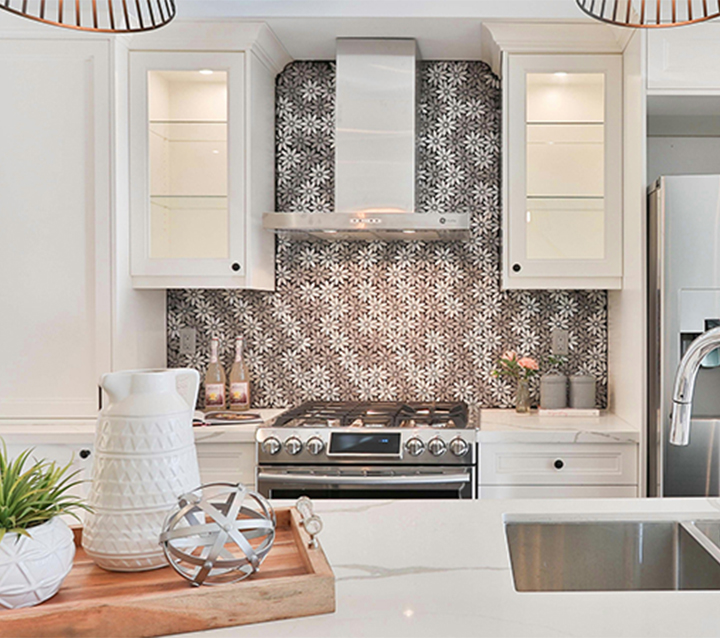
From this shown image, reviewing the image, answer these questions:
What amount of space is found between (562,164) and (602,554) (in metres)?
1.75

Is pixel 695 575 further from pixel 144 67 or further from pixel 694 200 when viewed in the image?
pixel 144 67

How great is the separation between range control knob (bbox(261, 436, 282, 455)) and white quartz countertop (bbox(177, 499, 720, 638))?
1.10 meters

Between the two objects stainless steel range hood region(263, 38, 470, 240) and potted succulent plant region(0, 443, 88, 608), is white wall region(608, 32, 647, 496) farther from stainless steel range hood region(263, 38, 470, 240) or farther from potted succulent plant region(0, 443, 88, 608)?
potted succulent plant region(0, 443, 88, 608)

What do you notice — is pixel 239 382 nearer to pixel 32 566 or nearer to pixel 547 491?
pixel 547 491

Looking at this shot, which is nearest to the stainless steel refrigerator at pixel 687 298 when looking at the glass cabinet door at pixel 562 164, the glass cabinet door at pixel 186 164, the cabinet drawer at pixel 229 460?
the glass cabinet door at pixel 562 164

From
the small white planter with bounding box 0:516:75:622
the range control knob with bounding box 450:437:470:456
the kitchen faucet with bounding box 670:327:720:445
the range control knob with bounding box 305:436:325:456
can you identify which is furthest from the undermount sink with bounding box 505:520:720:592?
the range control knob with bounding box 305:436:325:456

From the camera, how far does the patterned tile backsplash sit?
3096 millimetres

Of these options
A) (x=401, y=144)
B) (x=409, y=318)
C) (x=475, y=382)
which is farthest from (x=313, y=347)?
(x=401, y=144)

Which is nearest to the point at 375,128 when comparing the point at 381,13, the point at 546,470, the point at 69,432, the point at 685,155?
the point at 381,13

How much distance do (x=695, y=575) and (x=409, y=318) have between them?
1922mm

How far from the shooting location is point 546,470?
8.31 ft

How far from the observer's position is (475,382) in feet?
10.2

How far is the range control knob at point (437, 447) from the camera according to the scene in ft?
8.05

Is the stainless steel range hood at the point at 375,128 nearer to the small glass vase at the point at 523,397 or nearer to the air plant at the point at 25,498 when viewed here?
the small glass vase at the point at 523,397
